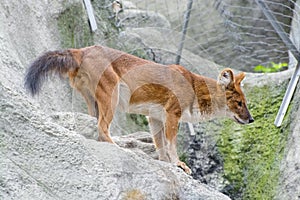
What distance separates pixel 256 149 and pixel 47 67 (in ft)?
9.33

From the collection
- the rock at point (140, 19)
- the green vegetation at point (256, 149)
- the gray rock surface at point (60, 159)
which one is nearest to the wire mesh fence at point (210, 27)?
the rock at point (140, 19)

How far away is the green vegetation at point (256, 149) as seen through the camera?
6988 mm

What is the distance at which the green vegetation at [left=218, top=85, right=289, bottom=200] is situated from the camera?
699 centimetres

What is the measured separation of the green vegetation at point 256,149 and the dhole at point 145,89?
0.88 metres

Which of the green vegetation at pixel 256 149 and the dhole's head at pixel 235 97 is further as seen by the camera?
the green vegetation at pixel 256 149

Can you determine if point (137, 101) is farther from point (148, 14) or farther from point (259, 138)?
point (148, 14)

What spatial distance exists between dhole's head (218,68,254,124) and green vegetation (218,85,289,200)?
822 millimetres

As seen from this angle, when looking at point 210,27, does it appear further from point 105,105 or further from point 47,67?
point 47,67

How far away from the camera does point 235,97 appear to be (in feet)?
21.0

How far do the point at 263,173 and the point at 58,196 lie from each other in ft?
10.7

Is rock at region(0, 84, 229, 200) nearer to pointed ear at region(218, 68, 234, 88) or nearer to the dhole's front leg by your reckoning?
the dhole's front leg

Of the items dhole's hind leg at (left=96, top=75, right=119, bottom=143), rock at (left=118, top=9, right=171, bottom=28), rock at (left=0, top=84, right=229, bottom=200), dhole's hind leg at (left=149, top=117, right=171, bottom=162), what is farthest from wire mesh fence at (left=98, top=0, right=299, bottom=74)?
rock at (left=0, top=84, right=229, bottom=200)

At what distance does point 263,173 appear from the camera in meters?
7.05

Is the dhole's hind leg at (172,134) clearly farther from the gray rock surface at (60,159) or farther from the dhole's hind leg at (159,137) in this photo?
the gray rock surface at (60,159)
